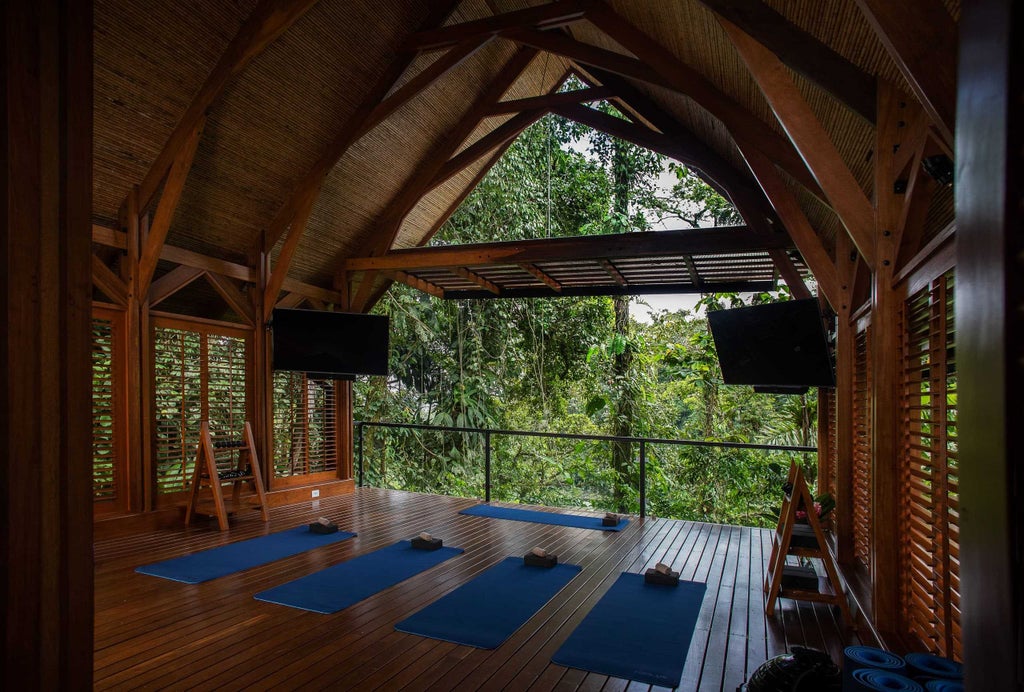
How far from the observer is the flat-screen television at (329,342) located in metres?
6.45

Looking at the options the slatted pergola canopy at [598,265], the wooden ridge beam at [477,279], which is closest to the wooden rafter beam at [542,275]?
the slatted pergola canopy at [598,265]

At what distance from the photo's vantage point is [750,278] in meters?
6.71

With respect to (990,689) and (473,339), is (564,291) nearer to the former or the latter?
(473,339)

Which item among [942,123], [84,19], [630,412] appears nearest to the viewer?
[84,19]

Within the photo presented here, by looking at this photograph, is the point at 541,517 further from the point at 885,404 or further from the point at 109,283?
the point at 109,283

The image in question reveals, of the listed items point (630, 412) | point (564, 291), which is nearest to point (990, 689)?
A: point (564, 291)

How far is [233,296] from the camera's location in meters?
6.33

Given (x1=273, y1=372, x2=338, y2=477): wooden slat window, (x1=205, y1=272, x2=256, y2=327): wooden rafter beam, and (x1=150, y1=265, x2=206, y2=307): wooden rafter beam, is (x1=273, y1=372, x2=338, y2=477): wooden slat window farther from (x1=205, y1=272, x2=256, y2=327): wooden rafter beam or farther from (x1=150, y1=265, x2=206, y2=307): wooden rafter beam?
(x1=150, y1=265, x2=206, y2=307): wooden rafter beam

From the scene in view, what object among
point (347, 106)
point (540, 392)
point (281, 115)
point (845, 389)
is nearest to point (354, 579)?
point (845, 389)

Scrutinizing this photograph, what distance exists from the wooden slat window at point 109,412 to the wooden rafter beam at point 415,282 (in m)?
2.92

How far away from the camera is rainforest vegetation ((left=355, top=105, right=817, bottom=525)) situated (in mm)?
9555

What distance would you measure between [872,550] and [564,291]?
16.3 feet

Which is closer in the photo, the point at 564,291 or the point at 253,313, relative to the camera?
the point at 253,313

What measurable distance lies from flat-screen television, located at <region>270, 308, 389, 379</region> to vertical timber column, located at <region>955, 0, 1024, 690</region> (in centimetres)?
649
